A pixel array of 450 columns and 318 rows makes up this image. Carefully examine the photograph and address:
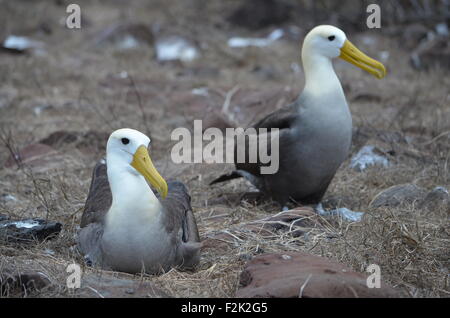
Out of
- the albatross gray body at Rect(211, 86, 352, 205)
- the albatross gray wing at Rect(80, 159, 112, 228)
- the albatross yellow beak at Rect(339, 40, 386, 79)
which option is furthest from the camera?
the albatross yellow beak at Rect(339, 40, 386, 79)

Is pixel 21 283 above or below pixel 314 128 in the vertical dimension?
below

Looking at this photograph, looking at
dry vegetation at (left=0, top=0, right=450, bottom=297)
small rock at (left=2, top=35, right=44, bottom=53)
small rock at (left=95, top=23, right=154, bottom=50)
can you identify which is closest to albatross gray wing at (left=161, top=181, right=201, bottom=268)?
dry vegetation at (left=0, top=0, right=450, bottom=297)

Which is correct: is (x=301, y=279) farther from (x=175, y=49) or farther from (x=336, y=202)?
(x=175, y=49)

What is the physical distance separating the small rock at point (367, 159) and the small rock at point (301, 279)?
220cm

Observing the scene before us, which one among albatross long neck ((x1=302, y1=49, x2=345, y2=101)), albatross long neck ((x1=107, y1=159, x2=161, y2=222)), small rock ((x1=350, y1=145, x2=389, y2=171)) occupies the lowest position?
small rock ((x1=350, y1=145, x2=389, y2=171))

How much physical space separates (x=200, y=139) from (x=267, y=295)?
331cm

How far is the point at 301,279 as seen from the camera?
8.86 feet

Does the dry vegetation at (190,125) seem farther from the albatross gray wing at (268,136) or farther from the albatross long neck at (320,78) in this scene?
the albatross long neck at (320,78)

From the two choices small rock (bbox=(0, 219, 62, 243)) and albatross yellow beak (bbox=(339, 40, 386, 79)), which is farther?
albatross yellow beak (bbox=(339, 40, 386, 79))

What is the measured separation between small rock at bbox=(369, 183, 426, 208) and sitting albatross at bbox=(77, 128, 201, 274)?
1406 millimetres

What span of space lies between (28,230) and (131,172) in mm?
715

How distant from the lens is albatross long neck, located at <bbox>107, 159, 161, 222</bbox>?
3.16m

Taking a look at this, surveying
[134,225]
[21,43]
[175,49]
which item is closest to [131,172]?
[134,225]

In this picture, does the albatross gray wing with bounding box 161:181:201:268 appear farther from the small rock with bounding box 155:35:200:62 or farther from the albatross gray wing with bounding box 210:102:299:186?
the small rock with bounding box 155:35:200:62
